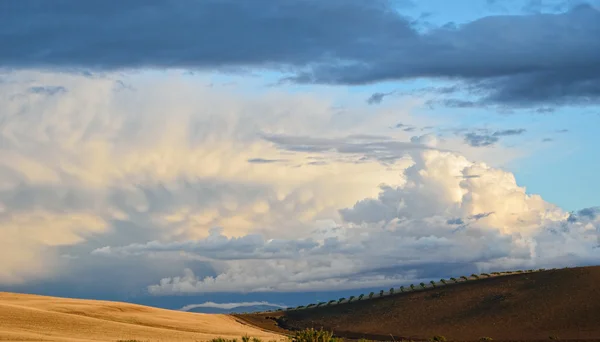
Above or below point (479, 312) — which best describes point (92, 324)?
below

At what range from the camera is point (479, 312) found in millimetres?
100250

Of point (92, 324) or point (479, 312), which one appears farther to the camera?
point (479, 312)

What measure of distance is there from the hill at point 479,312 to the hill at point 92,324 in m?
16.5

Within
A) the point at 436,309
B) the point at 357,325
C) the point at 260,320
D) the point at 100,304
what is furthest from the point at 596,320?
the point at 100,304

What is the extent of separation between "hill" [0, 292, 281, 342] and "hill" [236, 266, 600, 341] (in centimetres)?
1650

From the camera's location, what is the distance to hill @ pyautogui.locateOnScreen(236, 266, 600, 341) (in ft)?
298

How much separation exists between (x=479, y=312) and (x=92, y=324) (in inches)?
2127

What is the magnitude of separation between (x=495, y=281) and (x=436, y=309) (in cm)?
1488

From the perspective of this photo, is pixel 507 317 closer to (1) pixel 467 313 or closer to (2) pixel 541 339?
(1) pixel 467 313

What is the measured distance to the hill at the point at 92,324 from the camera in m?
57.4

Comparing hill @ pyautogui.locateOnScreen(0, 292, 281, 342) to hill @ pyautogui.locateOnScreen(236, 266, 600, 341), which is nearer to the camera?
hill @ pyautogui.locateOnScreen(0, 292, 281, 342)

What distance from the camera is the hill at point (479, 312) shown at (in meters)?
90.7

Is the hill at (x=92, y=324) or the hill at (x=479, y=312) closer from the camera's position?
the hill at (x=92, y=324)

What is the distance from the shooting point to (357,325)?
4112 inches
